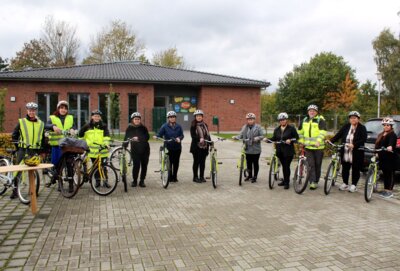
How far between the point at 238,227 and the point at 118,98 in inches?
783

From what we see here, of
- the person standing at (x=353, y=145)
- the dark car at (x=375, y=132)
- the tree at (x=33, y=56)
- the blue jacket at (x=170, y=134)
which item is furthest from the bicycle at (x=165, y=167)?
the tree at (x=33, y=56)

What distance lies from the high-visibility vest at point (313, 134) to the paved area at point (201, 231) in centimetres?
109

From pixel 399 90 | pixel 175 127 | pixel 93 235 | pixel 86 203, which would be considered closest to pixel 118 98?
pixel 175 127

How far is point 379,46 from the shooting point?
46.9 m

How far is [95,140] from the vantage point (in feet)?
26.2

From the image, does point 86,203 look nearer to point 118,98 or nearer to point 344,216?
point 344,216

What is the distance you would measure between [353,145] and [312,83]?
4651 cm

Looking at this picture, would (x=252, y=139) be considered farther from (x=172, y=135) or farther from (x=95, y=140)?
(x=95, y=140)

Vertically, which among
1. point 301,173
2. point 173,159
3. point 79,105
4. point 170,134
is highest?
point 79,105

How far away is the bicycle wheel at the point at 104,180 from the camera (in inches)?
302

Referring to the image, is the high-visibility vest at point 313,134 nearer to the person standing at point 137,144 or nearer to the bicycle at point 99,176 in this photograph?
the person standing at point 137,144

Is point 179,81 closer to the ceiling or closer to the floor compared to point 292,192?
closer to the ceiling

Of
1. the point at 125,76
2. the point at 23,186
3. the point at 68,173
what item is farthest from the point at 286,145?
the point at 125,76

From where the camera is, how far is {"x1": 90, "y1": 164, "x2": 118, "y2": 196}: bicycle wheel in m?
7.66
